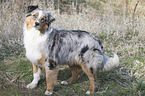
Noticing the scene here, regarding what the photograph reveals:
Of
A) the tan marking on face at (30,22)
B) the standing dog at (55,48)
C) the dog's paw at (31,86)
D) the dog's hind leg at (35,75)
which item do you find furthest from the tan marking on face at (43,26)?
the dog's paw at (31,86)

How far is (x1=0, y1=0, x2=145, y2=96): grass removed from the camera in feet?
10.8

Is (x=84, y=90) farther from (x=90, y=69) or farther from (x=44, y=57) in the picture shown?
(x=44, y=57)

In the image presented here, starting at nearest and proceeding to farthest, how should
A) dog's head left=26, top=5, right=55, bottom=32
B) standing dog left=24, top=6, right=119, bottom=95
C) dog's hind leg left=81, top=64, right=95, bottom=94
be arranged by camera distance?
dog's head left=26, top=5, right=55, bottom=32, standing dog left=24, top=6, right=119, bottom=95, dog's hind leg left=81, top=64, right=95, bottom=94

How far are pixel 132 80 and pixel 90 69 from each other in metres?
1.21

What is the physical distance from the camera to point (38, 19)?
9.46 feet

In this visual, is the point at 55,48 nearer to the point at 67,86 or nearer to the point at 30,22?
the point at 30,22

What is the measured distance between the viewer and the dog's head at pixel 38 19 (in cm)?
288

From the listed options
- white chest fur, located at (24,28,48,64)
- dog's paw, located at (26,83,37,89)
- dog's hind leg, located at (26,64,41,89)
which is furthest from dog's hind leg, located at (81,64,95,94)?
dog's paw, located at (26,83,37,89)

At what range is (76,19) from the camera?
6.80 meters

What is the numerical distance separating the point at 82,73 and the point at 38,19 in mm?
1800

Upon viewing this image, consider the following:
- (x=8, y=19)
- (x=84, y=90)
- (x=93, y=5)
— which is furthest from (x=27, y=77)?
(x=93, y=5)

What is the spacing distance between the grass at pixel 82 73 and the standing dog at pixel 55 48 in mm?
319

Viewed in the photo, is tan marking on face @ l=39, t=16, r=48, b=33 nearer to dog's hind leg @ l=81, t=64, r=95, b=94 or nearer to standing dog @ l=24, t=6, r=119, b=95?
standing dog @ l=24, t=6, r=119, b=95

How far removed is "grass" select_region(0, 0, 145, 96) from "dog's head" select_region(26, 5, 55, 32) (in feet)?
4.10
